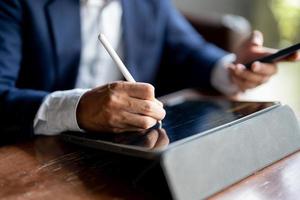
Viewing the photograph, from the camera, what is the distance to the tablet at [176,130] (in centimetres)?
55

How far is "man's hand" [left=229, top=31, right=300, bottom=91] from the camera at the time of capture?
85 cm

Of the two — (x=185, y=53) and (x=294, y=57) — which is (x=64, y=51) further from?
(x=294, y=57)

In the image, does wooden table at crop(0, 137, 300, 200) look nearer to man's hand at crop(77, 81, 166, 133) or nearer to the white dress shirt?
man's hand at crop(77, 81, 166, 133)

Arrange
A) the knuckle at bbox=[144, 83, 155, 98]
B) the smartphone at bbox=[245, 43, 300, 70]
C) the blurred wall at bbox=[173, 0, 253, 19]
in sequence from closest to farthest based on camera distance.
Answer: the knuckle at bbox=[144, 83, 155, 98] → the smartphone at bbox=[245, 43, 300, 70] → the blurred wall at bbox=[173, 0, 253, 19]

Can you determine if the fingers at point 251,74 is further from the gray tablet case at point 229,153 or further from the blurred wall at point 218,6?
the blurred wall at point 218,6

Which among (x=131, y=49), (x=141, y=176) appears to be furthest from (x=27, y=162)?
(x=131, y=49)

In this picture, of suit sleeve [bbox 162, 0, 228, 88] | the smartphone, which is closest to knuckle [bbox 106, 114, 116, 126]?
the smartphone

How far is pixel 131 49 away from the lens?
3.38 feet

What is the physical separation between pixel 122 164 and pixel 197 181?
137 millimetres

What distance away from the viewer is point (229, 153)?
560 millimetres

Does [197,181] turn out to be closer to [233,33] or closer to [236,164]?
[236,164]

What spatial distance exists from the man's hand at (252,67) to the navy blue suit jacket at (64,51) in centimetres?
11

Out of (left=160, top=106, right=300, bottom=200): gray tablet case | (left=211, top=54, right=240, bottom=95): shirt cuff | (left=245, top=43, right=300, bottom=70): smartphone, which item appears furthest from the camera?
(left=211, top=54, right=240, bottom=95): shirt cuff

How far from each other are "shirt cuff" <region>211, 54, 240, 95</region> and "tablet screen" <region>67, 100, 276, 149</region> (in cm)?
17
